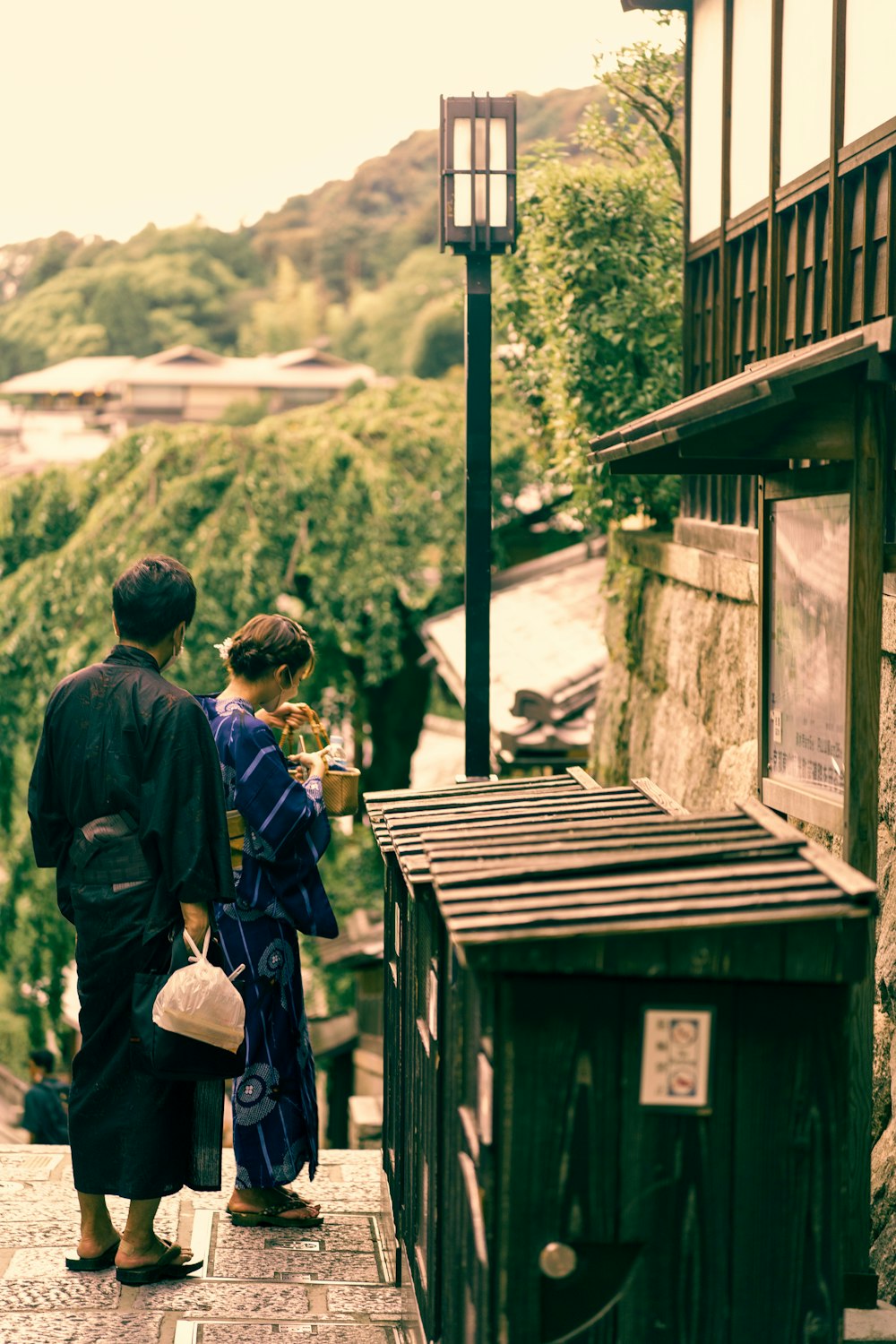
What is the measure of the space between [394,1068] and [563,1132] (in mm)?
1813

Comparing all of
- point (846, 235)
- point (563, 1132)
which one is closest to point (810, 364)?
point (563, 1132)

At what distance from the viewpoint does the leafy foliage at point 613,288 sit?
33.8 feet

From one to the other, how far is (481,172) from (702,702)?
10.1 feet

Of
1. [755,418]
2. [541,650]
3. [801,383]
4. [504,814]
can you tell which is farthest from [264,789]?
[541,650]

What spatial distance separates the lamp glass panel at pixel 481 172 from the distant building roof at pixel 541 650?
4841 millimetres

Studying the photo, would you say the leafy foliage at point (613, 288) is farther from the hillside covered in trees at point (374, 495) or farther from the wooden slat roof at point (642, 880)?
the wooden slat roof at point (642, 880)

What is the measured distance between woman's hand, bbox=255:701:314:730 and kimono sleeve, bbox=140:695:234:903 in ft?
2.25

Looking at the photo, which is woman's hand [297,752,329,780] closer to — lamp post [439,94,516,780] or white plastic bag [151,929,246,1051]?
white plastic bag [151,929,246,1051]

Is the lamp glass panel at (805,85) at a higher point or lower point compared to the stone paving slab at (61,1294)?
higher

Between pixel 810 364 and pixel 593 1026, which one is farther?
pixel 810 364

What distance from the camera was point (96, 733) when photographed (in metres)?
4.02

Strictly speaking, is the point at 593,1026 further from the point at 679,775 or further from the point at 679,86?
the point at 679,86

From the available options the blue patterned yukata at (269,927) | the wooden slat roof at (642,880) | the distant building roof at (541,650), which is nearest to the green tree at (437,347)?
the distant building roof at (541,650)

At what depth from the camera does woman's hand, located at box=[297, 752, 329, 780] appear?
15.6ft
